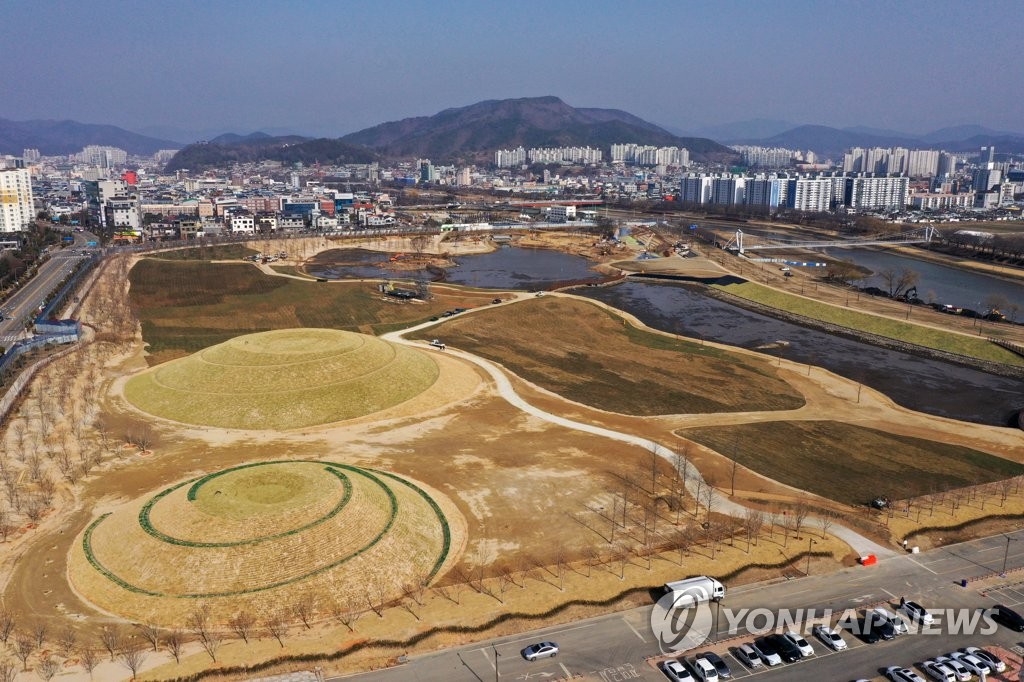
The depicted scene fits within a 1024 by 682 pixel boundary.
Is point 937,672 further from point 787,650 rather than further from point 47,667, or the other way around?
point 47,667

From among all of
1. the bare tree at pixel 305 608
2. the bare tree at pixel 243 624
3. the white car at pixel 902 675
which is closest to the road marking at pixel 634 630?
the white car at pixel 902 675

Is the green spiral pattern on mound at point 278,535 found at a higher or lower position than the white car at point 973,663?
higher

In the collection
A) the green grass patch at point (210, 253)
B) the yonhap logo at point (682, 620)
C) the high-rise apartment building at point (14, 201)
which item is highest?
the high-rise apartment building at point (14, 201)

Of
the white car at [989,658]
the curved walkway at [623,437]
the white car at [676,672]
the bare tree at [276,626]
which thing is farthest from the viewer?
the curved walkway at [623,437]

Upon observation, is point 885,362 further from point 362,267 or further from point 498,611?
point 362,267

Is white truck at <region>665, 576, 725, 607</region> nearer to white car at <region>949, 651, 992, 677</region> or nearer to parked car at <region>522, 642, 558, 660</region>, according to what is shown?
parked car at <region>522, 642, 558, 660</region>

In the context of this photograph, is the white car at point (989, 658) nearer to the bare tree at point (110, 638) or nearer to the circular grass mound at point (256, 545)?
the circular grass mound at point (256, 545)
